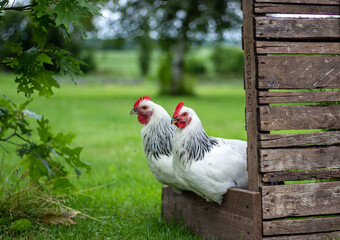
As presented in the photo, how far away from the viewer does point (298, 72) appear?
2785mm

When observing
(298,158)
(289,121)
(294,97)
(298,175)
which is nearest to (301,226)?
(298,175)

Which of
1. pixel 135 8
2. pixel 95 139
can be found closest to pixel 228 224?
pixel 95 139

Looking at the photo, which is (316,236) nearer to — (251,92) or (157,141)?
(251,92)

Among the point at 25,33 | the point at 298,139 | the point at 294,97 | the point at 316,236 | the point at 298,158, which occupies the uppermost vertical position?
the point at 25,33

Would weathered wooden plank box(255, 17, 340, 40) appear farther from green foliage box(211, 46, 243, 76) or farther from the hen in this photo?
green foliage box(211, 46, 243, 76)

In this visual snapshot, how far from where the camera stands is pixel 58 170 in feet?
13.1

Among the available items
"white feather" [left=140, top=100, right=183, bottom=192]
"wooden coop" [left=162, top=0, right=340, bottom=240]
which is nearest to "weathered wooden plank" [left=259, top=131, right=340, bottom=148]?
"wooden coop" [left=162, top=0, right=340, bottom=240]

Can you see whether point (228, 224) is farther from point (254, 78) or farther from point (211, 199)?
point (254, 78)

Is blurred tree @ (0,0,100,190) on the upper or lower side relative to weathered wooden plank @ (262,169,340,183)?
upper

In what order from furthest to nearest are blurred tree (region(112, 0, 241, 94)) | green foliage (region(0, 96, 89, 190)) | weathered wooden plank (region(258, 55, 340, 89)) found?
blurred tree (region(112, 0, 241, 94))
green foliage (region(0, 96, 89, 190))
weathered wooden plank (region(258, 55, 340, 89))

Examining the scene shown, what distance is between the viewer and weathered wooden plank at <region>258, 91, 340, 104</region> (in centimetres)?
271

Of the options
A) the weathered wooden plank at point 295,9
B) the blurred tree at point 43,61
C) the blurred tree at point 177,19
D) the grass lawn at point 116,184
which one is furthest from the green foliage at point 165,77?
the weathered wooden plank at point 295,9

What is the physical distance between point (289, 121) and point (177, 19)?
734 inches

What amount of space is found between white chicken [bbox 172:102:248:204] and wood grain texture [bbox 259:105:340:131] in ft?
1.51
